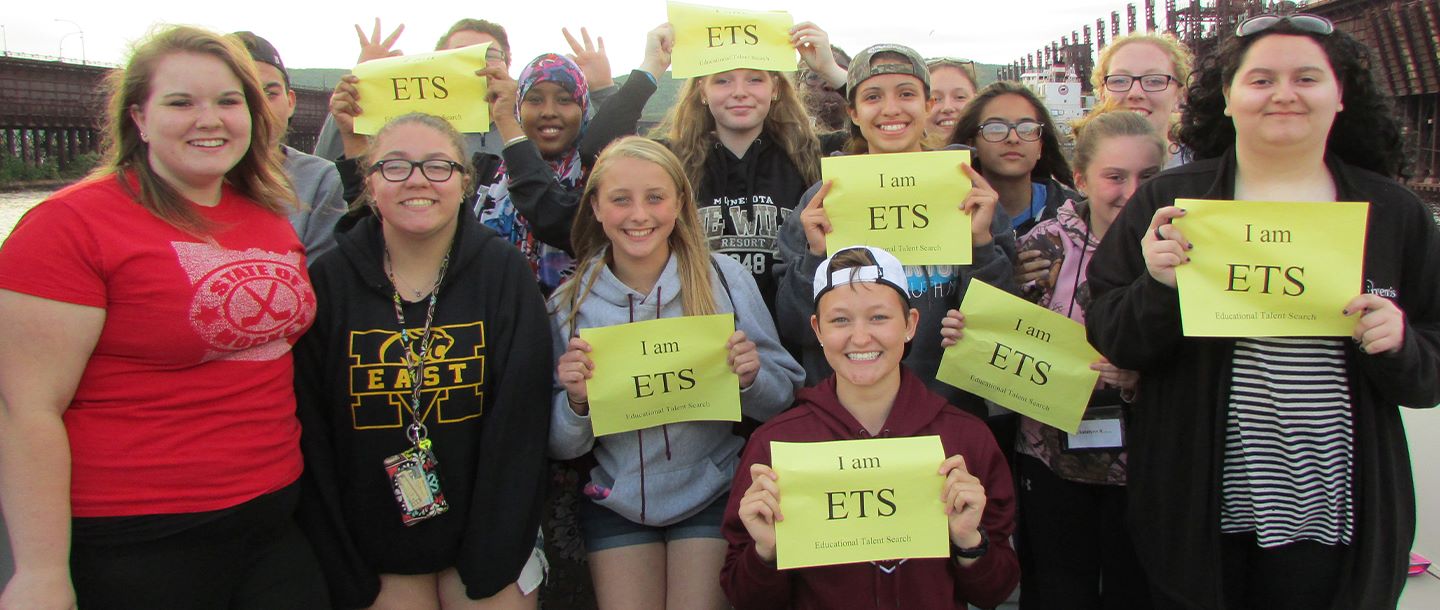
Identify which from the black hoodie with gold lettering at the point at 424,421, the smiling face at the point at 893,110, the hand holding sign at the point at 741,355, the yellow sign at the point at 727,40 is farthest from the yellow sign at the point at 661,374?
the yellow sign at the point at 727,40

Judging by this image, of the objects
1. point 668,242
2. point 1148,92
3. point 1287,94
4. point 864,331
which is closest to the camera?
point 1287,94

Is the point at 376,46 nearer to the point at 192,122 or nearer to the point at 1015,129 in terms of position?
the point at 192,122

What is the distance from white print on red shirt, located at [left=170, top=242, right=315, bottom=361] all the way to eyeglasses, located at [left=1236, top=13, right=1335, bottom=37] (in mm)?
2807

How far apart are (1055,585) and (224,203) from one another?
3071mm

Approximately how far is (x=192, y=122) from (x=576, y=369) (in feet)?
4.36

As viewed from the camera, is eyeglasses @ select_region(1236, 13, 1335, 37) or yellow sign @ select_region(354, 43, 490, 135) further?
yellow sign @ select_region(354, 43, 490, 135)

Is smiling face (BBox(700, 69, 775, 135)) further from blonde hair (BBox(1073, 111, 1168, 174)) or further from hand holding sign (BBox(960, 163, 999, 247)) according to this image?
blonde hair (BBox(1073, 111, 1168, 174))

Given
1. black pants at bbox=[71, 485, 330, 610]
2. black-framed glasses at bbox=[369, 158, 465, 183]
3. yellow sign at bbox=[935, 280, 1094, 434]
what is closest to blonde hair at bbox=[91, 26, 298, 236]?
black-framed glasses at bbox=[369, 158, 465, 183]

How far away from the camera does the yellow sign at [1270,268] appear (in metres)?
2.20

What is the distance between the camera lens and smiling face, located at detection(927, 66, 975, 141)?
4.80 metres

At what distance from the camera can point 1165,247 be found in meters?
2.31

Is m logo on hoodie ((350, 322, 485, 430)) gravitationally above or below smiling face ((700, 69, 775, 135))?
below

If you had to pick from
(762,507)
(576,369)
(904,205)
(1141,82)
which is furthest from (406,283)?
(1141,82)

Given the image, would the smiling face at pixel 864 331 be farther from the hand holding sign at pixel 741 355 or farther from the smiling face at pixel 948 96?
the smiling face at pixel 948 96
